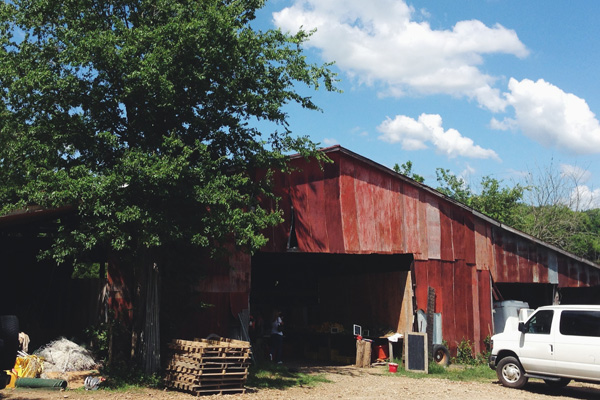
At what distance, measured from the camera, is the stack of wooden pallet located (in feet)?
44.8

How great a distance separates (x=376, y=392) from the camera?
15008mm

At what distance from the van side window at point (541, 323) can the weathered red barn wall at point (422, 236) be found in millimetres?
5340

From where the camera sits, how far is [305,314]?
27.3 m

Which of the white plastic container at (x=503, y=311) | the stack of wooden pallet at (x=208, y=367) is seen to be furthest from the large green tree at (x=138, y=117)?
the white plastic container at (x=503, y=311)

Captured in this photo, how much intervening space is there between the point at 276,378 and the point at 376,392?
304cm

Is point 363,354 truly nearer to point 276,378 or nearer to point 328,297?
point 276,378

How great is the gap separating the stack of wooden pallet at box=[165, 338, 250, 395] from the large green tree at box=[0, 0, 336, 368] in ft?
8.21

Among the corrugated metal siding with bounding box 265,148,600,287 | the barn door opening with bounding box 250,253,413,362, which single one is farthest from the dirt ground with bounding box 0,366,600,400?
the corrugated metal siding with bounding box 265,148,600,287

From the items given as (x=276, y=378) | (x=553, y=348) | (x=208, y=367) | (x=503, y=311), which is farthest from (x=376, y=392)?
(x=503, y=311)

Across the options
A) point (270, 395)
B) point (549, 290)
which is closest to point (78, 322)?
point (270, 395)

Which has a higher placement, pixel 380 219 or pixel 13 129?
pixel 13 129

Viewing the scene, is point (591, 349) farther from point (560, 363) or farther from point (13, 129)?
point (13, 129)

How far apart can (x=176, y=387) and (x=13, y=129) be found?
769 cm

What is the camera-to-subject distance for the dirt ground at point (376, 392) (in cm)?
1327
